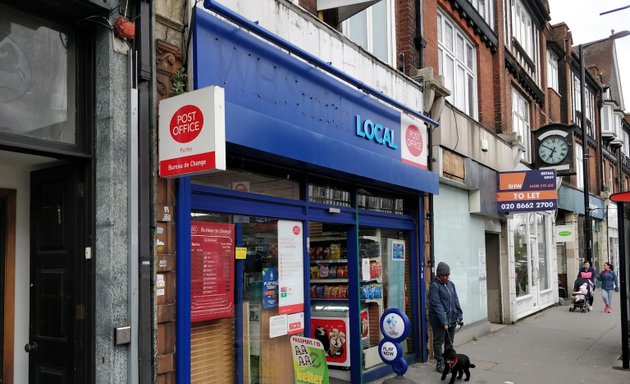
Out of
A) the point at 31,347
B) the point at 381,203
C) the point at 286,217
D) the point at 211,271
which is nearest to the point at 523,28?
the point at 381,203

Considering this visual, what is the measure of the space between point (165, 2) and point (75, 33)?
3.03 feet

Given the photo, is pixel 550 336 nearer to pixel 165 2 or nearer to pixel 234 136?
pixel 234 136

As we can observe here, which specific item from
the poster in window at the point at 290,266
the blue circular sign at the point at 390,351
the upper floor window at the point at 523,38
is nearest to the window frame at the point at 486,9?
the upper floor window at the point at 523,38

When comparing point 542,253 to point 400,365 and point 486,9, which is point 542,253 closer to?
point 486,9

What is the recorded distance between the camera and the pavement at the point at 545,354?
875 cm

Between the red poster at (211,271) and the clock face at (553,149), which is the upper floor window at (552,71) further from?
the red poster at (211,271)

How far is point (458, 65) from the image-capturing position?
1344 centimetres

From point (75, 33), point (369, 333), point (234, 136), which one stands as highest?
point (75, 33)

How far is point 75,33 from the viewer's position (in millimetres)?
4664

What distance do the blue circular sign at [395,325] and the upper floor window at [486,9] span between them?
10.3 meters

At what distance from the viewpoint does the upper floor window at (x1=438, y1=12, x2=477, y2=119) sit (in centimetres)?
1248

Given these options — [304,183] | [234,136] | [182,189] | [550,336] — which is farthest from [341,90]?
[550,336]

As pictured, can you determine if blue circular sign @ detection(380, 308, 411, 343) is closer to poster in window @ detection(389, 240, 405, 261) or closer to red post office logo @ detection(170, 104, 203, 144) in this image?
poster in window @ detection(389, 240, 405, 261)

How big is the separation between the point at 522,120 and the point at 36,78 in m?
17.1
